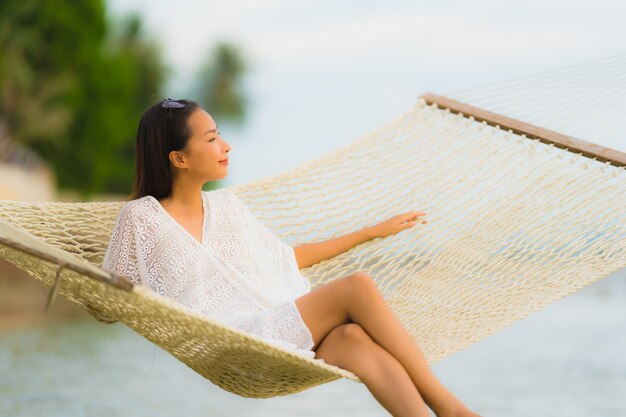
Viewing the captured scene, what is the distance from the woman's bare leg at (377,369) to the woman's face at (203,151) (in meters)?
0.61

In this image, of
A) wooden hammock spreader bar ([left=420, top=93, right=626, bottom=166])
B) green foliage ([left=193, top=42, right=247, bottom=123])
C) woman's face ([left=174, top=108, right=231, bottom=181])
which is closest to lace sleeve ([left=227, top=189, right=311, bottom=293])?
woman's face ([left=174, top=108, right=231, bottom=181])

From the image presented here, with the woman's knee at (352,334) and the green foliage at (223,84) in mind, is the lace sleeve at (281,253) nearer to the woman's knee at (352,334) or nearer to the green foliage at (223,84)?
the woman's knee at (352,334)

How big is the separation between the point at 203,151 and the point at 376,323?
725 millimetres

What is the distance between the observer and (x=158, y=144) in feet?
9.47

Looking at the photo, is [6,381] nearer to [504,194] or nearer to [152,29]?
[504,194]

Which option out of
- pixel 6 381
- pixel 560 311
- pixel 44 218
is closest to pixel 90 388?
pixel 6 381

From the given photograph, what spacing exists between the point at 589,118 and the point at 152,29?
2326 cm

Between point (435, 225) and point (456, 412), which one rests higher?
point (435, 225)

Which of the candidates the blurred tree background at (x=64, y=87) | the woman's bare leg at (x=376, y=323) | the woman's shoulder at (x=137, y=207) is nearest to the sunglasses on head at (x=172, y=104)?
the woman's shoulder at (x=137, y=207)

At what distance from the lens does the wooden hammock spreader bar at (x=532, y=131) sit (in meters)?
3.37

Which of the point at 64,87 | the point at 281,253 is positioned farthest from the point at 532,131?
the point at 64,87

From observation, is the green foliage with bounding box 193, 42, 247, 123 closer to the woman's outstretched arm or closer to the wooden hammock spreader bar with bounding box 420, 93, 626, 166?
the wooden hammock spreader bar with bounding box 420, 93, 626, 166

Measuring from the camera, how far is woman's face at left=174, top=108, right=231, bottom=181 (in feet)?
9.37

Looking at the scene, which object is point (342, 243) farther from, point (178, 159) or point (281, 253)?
point (178, 159)
